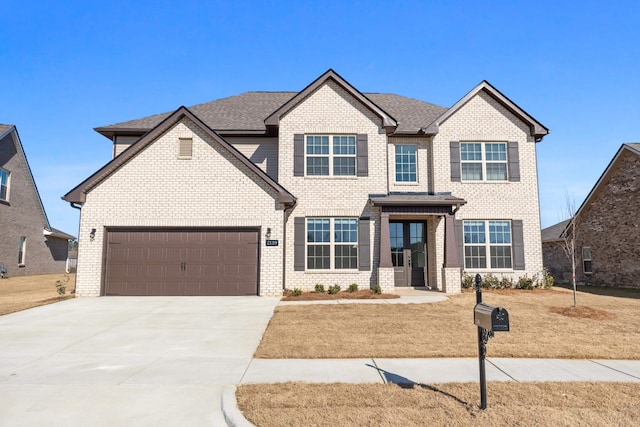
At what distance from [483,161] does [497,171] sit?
78 cm

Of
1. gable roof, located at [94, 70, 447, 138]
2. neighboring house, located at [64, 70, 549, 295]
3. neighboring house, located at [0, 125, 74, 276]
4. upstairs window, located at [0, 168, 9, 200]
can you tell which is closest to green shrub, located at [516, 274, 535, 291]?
neighboring house, located at [64, 70, 549, 295]

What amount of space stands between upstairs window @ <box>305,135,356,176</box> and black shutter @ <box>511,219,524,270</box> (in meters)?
7.48

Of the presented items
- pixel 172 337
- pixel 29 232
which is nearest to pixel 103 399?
pixel 172 337

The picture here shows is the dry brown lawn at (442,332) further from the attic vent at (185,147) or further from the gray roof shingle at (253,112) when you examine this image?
the gray roof shingle at (253,112)

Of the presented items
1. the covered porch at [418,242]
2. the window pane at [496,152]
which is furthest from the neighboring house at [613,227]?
the covered porch at [418,242]

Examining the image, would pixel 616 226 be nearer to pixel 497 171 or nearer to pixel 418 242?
pixel 497 171

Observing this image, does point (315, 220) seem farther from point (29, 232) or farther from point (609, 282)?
point (29, 232)

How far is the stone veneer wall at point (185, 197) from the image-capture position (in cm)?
1387

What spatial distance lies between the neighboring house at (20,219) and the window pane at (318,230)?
20831 mm

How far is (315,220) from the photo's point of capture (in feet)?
51.9

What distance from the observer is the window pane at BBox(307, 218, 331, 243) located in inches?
617

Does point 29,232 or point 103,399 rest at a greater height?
point 29,232

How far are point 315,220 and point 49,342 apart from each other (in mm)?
10013

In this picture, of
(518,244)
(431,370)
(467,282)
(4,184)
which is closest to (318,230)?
(467,282)
